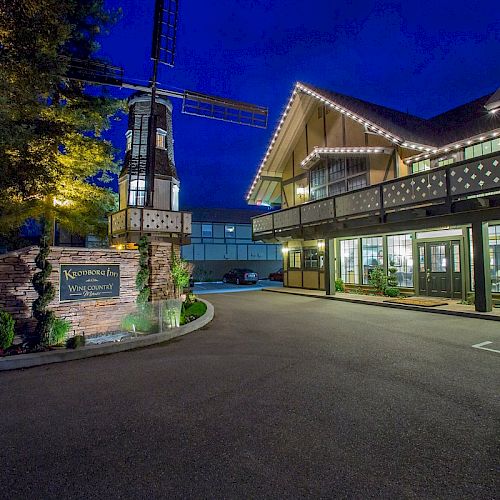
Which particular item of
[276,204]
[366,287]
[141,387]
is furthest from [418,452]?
[276,204]

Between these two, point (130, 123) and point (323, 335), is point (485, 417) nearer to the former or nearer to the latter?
point (323, 335)

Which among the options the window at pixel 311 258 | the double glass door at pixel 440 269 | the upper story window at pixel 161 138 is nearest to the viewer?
the double glass door at pixel 440 269

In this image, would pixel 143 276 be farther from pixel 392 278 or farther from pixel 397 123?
pixel 397 123

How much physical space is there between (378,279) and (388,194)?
185 inches

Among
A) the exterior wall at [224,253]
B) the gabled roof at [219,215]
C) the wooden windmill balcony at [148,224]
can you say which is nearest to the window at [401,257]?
the wooden windmill balcony at [148,224]

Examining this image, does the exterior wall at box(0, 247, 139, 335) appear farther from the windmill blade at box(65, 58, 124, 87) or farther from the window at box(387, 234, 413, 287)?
the window at box(387, 234, 413, 287)

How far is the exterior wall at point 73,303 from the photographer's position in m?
7.67

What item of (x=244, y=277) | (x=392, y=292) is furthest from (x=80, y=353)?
(x=244, y=277)

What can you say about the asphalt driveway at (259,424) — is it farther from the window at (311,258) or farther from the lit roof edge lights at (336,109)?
the window at (311,258)

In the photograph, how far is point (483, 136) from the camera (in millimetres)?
12547

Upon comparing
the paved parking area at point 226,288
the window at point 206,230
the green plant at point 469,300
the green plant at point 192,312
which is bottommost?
the paved parking area at point 226,288

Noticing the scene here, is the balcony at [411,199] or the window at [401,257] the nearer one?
the balcony at [411,199]

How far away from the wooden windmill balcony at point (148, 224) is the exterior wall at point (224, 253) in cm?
2244

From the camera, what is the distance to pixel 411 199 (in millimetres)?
12992
